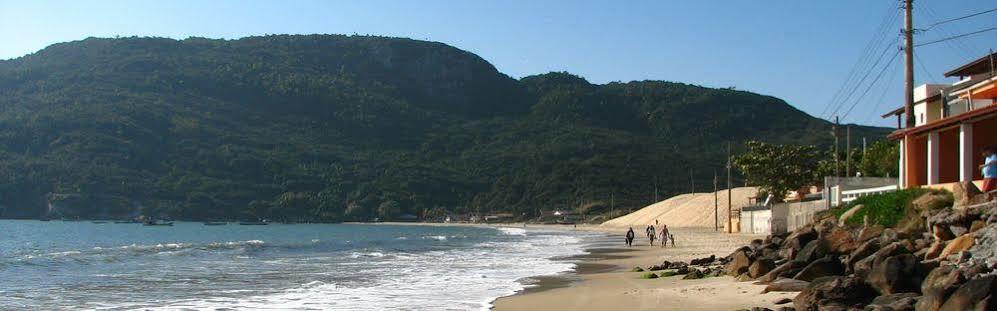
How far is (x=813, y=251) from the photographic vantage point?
20797 millimetres

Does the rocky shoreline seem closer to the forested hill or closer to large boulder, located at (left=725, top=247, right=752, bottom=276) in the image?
large boulder, located at (left=725, top=247, right=752, bottom=276)

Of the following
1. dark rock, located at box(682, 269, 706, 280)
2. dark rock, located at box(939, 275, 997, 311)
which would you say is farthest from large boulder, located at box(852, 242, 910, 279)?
dark rock, located at box(682, 269, 706, 280)

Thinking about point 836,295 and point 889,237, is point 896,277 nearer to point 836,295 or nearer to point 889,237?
point 836,295

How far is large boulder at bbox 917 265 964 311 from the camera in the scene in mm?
13471

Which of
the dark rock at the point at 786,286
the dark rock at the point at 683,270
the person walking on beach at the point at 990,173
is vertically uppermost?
the person walking on beach at the point at 990,173

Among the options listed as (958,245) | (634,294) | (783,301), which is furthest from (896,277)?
(634,294)

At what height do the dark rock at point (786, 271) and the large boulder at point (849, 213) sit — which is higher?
the large boulder at point (849, 213)

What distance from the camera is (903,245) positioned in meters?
18.8

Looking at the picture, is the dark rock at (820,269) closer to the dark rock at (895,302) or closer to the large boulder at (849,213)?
the dark rock at (895,302)

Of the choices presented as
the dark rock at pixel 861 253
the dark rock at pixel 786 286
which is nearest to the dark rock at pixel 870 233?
the dark rock at pixel 861 253

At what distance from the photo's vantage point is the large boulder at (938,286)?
A: 13471 millimetres

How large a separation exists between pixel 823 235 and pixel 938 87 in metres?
14.4

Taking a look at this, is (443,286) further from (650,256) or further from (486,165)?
(486,165)

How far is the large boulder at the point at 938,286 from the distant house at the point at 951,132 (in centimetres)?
897
